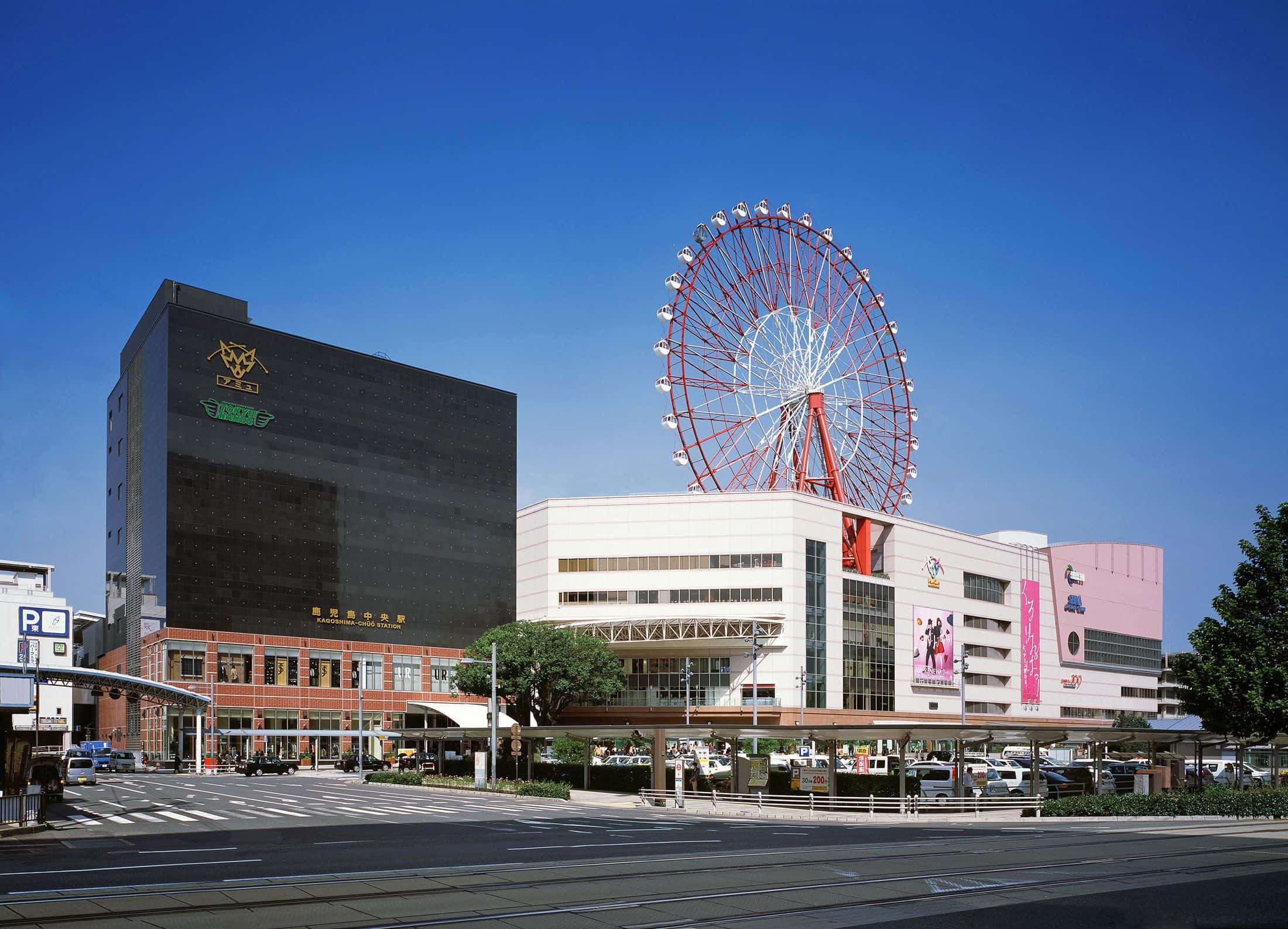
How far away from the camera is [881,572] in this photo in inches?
4550

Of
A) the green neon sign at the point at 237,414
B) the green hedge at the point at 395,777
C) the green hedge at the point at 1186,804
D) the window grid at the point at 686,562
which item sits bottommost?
the green hedge at the point at 395,777

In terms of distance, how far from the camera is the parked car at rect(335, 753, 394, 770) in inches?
3770

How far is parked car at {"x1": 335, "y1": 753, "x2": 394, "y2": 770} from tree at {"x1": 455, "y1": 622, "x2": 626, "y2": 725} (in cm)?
992

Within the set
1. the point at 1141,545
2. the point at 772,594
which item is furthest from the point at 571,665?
the point at 1141,545

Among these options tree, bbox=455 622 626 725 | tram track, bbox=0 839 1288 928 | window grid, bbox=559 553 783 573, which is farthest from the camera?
window grid, bbox=559 553 783 573

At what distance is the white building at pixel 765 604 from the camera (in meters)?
104

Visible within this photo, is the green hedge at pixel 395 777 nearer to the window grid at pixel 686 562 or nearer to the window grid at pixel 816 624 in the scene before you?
the window grid at pixel 686 562

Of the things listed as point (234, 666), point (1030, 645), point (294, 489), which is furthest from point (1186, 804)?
point (294, 489)

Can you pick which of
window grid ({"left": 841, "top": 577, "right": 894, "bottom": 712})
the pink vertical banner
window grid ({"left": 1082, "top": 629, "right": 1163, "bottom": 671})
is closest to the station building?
window grid ({"left": 841, "top": 577, "right": 894, "bottom": 712})

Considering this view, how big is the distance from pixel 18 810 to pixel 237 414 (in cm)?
8179

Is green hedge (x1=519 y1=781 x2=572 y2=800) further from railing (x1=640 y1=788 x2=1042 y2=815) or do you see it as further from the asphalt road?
the asphalt road

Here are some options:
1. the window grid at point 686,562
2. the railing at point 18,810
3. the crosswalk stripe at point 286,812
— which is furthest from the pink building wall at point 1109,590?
the railing at point 18,810

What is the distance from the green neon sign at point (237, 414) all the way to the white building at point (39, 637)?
2170 centimetres

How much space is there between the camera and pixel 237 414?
11406 cm
